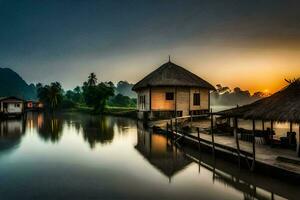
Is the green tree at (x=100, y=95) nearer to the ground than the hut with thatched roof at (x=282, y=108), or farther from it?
farther from it

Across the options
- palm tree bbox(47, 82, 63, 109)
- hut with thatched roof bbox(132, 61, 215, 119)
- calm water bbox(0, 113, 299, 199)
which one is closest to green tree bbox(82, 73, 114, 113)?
palm tree bbox(47, 82, 63, 109)

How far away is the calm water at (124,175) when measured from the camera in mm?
11641

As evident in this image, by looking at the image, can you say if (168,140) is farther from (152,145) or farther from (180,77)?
(180,77)

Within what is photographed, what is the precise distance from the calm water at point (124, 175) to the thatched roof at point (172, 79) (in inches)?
599

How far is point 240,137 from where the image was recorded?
21062 mm

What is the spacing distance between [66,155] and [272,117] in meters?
13.8

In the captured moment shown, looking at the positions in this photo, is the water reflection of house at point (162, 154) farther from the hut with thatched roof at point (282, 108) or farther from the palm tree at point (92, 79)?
the palm tree at point (92, 79)

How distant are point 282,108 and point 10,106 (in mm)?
59538

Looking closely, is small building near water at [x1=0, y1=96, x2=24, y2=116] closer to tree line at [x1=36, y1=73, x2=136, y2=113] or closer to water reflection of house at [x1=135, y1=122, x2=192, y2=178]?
tree line at [x1=36, y1=73, x2=136, y2=113]

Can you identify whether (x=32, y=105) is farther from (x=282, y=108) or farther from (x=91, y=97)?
(x=282, y=108)

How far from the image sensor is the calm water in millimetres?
11641

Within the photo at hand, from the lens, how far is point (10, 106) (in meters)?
61.5

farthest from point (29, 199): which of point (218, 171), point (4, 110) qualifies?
point (4, 110)

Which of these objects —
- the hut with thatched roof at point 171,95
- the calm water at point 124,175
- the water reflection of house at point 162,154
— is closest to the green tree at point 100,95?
the hut with thatched roof at point 171,95
